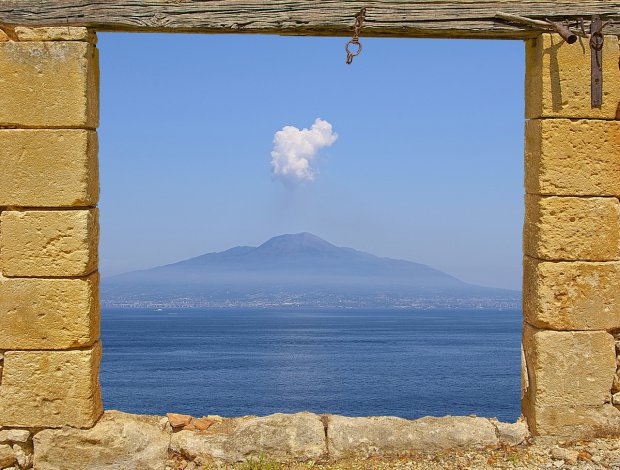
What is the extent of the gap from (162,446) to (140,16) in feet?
10.6

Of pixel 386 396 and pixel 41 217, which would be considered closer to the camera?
pixel 41 217

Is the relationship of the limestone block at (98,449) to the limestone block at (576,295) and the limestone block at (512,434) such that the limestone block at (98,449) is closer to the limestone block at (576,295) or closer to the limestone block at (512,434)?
the limestone block at (512,434)

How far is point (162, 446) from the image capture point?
564cm

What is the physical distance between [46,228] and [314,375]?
205 feet

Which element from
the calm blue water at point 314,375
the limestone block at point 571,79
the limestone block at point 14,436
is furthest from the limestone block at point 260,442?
the calm blue water at point 314,375

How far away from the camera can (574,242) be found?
5.62 m

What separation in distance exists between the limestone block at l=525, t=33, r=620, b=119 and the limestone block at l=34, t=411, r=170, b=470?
388 centimetres

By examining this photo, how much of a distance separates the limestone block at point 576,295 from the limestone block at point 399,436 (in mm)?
964

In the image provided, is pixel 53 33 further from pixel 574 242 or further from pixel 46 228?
pixel 574 242

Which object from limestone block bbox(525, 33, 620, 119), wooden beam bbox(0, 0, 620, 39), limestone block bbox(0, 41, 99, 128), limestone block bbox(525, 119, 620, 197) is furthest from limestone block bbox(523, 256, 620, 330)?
limestone block bbox(0, 41, 99, 128)

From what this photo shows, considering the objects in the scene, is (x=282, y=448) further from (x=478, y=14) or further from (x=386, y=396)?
(x=386, y=396)

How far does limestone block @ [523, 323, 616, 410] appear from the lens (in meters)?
5.64

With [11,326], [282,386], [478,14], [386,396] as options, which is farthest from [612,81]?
[282,386]

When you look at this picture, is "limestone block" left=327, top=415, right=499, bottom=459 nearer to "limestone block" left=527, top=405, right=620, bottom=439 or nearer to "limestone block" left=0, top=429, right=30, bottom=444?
"limestone block" left=527, top=405, right=620, bottom=439
